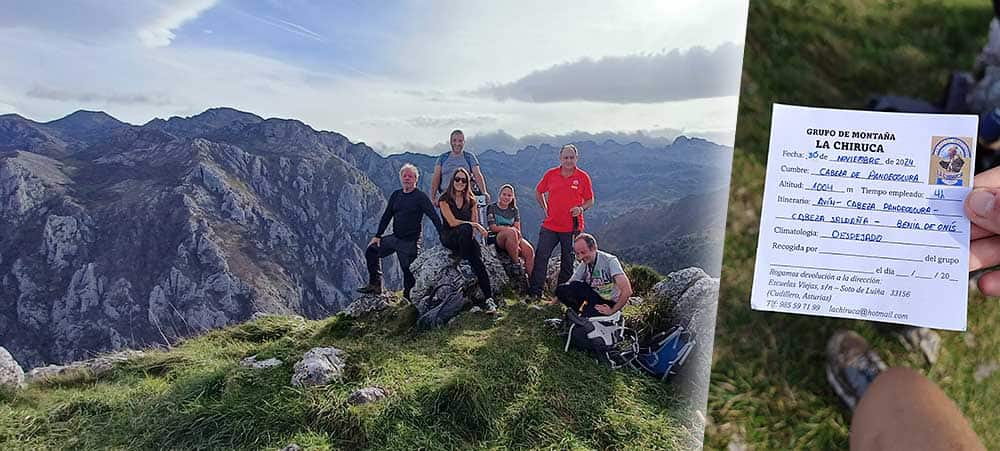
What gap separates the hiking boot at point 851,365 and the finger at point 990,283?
462 mm

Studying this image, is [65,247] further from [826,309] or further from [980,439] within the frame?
[980,439]

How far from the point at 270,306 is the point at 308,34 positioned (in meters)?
1.04

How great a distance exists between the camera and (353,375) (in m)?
2.30

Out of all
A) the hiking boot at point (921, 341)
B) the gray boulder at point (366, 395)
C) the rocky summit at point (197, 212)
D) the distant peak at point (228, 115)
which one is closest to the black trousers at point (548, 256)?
the rocky summit at point (197, 212)

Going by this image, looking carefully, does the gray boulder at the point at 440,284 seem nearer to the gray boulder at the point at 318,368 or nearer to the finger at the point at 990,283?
the gray boulder at the point at 318,368

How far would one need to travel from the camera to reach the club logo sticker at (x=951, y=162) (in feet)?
7.34

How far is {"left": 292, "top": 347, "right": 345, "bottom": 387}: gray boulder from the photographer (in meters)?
2.26

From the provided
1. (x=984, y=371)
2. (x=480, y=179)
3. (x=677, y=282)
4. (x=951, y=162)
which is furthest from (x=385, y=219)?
(x=984, y=371)

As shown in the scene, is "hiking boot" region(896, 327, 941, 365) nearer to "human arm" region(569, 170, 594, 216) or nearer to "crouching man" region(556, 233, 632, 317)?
"crouching man" region(556, 233, 632, 317)

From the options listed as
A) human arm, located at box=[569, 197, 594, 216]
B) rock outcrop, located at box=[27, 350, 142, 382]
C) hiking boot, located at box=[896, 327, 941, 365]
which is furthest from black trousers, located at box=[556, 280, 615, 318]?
rock outcrop, located at box=[27, 350, 142, 382]

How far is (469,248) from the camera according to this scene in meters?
2.56

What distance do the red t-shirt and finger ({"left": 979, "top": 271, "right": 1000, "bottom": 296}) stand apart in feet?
4.91

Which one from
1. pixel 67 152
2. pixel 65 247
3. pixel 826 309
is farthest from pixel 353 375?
pixel 826 309

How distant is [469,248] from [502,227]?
160mm
